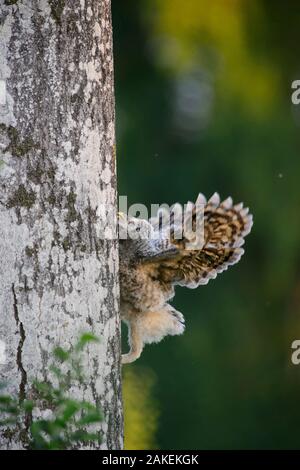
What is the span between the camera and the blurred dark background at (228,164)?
39.8ft

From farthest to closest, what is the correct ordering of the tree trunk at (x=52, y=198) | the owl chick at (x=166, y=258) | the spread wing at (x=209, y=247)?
the spread wing at (x=209, y=247)
the owl chick at (x=166, y=258)
the tree trunk at (x=52, y=198)

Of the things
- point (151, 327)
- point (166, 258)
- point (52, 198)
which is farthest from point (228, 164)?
point (52, 198)

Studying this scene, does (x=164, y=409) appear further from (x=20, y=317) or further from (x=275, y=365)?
(x=20, y=317)

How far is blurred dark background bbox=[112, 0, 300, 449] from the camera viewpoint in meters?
12.1


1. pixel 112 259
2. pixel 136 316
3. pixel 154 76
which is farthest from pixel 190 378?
pixel 112 259

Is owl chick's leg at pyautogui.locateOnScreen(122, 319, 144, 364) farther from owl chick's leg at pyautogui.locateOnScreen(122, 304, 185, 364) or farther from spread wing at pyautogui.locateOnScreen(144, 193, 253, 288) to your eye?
spread wing at pyautogui.locateOnScreen(144, 193, 253, 288)

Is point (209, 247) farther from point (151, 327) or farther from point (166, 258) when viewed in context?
point (151, 327)

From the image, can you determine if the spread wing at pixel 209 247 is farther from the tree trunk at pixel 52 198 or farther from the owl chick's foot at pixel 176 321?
the tree trunk at pixel 52 198

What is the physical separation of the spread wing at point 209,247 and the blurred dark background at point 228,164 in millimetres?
6711

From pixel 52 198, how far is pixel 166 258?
37.4 inches

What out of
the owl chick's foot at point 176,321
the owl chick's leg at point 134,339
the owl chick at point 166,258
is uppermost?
the owl chick at point 166,258

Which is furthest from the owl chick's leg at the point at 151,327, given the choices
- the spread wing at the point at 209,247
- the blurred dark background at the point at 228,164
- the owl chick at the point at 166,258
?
the blurred dark background at the point at 228,164

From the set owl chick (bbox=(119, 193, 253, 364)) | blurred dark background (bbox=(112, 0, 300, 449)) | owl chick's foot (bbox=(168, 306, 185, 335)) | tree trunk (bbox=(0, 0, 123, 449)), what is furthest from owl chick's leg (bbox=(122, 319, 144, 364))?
blurred dark background (bbox=(112, 0, 300, 449))

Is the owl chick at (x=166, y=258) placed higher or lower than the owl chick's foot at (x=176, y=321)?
higher
